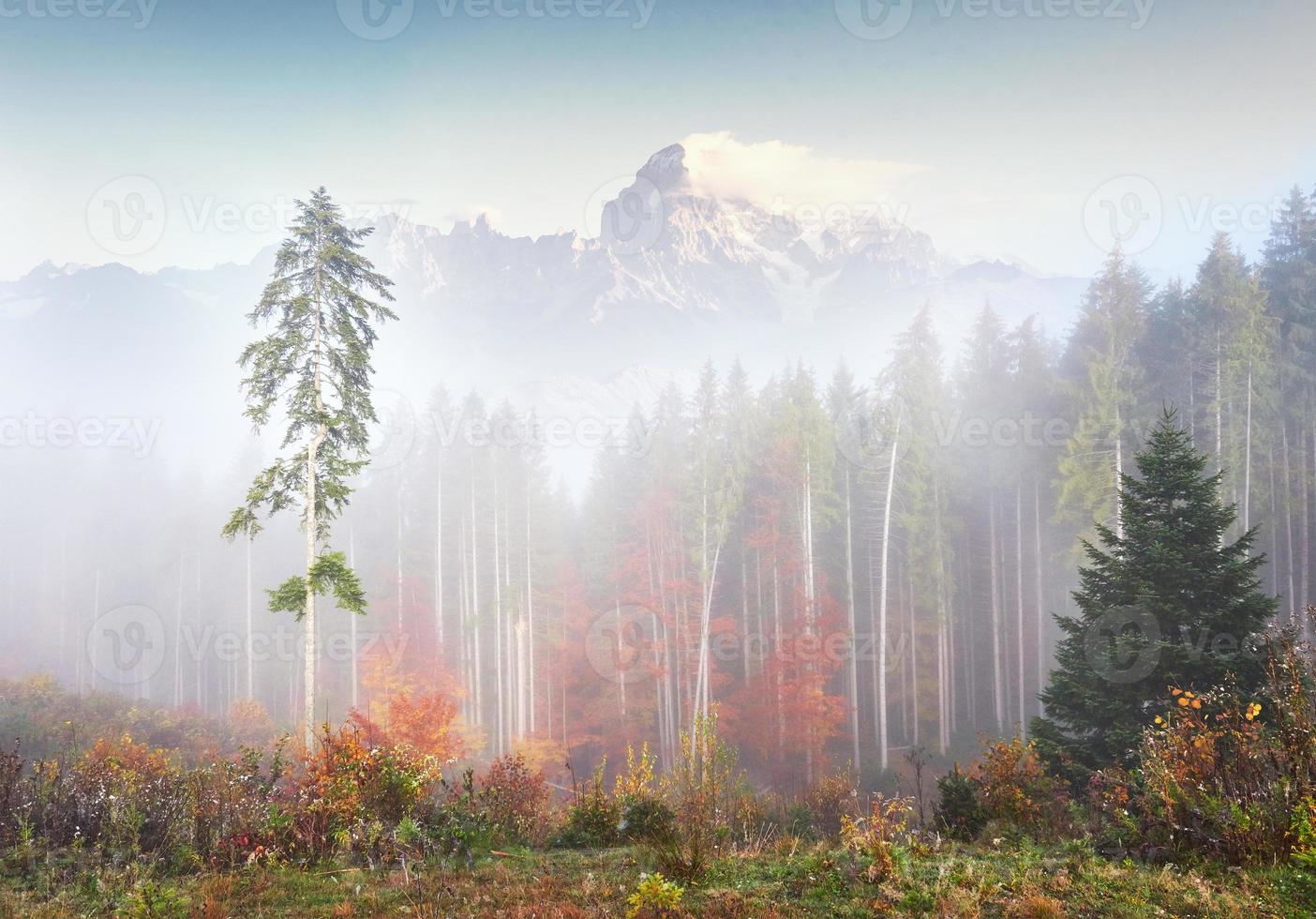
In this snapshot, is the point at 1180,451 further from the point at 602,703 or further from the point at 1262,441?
the point at 602,703

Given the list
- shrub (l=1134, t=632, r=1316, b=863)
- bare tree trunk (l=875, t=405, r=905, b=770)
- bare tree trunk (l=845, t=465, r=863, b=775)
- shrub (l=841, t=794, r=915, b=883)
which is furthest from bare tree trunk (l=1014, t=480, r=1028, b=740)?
shrub (l=841, t=794, r=915, b=883)

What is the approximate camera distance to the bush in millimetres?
8758

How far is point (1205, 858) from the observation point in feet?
17.8

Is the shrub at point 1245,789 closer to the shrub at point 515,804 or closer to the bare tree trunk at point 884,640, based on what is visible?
the shrub at point 515,804

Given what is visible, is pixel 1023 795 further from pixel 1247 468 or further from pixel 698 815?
pixel 1247 468

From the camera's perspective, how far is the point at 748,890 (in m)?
5.42

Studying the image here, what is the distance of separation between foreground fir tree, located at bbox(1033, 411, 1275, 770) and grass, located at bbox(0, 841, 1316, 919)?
243 inches

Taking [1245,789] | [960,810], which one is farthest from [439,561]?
[1245,789]

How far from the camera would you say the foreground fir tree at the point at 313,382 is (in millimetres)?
13016

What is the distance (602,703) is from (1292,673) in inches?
1037

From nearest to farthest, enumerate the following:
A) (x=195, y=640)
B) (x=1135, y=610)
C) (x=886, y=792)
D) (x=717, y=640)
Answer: (x=1135, y=610) → (x=886, y=792) → (x=717, y=640) → (x=195, y=640)

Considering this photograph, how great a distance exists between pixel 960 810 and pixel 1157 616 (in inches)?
234

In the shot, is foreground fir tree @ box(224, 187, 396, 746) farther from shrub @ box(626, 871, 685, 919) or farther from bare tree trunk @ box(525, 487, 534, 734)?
bare tree trunk @ box(525, 487, 534, 734)

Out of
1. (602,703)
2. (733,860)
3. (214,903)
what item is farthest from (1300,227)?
(214,903)
